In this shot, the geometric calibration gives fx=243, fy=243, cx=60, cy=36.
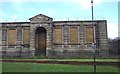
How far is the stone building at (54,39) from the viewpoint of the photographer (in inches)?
2111

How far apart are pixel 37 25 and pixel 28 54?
6.77 metres

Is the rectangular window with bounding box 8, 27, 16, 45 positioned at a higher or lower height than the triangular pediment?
lower

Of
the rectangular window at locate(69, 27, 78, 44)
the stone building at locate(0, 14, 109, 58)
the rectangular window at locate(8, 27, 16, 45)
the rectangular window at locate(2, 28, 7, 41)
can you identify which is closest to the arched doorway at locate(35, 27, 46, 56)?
the stone building at locate(0, 14, 109, 58)

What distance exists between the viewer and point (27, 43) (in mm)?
55062

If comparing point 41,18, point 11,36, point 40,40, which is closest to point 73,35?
point 40,40

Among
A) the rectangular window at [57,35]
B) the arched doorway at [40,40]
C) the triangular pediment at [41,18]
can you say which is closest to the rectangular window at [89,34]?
the rectangular window at [57,35]

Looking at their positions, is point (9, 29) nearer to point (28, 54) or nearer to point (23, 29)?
point (23, 29)

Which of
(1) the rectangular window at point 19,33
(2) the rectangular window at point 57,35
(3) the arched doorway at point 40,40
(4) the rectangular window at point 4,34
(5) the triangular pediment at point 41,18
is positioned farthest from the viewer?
(4) the rectangular window at point 4,34

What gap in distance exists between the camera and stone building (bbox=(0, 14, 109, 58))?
53.6 meters

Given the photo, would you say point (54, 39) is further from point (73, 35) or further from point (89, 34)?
point (89, 34)

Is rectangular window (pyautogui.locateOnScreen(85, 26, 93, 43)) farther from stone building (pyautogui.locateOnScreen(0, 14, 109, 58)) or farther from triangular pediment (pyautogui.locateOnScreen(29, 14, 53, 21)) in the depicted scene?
triangular pediment (pyautogui.locateOnScreen(29, 14, 53, 21))

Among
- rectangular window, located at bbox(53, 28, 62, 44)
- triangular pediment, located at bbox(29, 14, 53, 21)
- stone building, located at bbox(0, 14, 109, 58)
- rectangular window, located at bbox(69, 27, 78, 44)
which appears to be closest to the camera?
stone building, located at bbox(0, 14, 109, 58)

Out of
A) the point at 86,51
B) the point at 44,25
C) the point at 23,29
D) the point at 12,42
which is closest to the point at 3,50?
the point at 12,42

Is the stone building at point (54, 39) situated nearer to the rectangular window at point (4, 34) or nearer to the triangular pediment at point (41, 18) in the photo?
the triangular pediment at point (41, 18)
